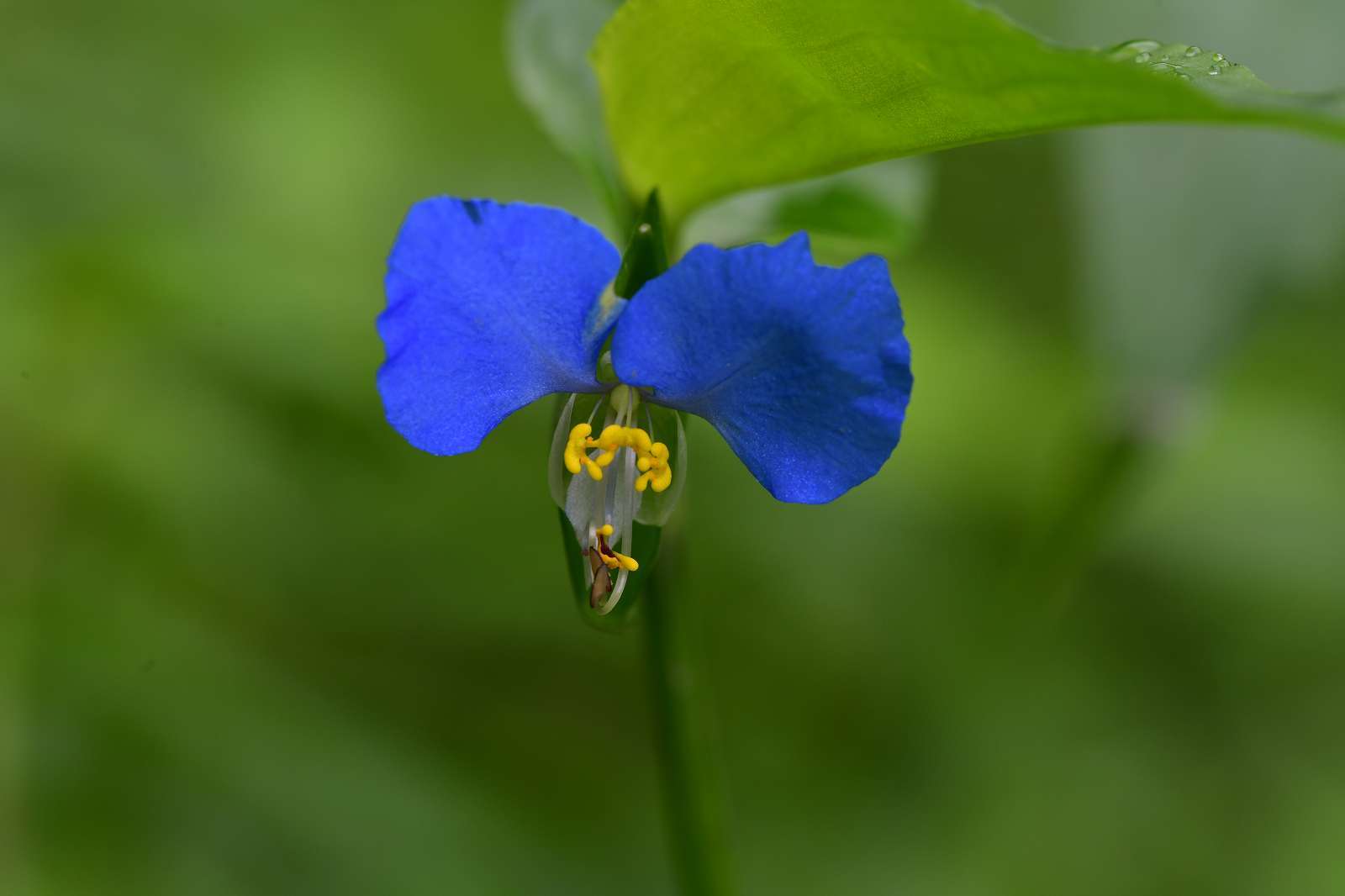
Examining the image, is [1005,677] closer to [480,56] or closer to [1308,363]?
[1308,363]

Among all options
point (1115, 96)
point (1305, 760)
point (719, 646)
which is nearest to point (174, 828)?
point (719, 646)

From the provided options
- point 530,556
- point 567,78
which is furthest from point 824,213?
point 530,556

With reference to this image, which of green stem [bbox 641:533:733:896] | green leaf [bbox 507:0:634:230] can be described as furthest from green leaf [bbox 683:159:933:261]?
green stem [bbox 641:533:733:896]

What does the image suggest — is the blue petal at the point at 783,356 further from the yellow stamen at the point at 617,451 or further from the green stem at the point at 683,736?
the green stem at the point at 683,736

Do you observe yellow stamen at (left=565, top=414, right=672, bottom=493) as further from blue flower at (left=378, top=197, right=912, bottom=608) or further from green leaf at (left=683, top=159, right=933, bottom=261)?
green leaf at (left=683, top=159, right=933, bottom=261)

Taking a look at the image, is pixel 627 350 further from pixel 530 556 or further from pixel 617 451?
pixel 530 556

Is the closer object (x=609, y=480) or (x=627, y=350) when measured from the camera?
(x=627, y=350)

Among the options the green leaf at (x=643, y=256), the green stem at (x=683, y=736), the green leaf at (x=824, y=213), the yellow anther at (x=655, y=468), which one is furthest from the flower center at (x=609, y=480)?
the green leaf at (x=824, y=213)

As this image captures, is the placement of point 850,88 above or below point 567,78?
below

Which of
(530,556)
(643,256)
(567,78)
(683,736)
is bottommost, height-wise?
(683,736)
